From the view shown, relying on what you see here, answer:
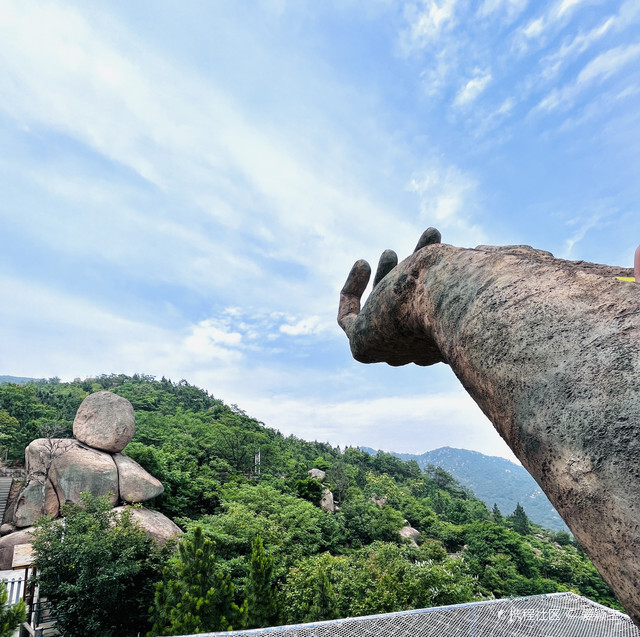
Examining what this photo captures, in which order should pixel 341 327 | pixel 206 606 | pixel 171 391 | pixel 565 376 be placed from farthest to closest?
pixel 171 391 < pixel 206 606 < pixel 341 327 < pixel 565 376

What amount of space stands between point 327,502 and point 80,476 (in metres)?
15.5

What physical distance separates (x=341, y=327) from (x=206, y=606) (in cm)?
817

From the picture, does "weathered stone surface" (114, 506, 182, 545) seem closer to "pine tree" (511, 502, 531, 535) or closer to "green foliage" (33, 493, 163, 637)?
"green foliage" (33, 493, 163, 637)

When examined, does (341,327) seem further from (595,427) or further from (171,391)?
(171,391)

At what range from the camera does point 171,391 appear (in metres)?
47.2

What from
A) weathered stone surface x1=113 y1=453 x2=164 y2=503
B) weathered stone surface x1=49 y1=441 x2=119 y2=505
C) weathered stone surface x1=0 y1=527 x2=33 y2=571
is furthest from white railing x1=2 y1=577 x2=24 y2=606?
weathered stone surface x1=113 y1=453 x2=164 y2=503

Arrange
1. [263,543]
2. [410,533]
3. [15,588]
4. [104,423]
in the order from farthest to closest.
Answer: [410,533] < [104,423] < [263,543] < [15,588]

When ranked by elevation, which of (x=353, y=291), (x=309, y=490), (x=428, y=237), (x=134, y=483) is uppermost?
(x=353, y=291)

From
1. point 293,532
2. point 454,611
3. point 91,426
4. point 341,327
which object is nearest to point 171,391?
point 91,426

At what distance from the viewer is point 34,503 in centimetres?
1368

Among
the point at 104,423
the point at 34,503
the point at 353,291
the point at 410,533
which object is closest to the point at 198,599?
the point at 353,291

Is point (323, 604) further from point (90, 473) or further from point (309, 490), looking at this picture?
point (309, 490)

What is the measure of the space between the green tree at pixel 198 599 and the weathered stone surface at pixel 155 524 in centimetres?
452

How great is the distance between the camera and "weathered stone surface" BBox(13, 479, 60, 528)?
13.5 metres
